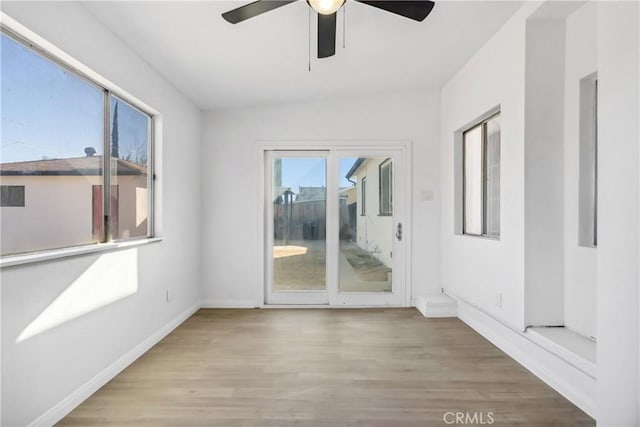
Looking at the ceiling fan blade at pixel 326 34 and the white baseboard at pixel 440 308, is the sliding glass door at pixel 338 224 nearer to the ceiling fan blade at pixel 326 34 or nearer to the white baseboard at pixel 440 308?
the white baseboard at pixel 440 308

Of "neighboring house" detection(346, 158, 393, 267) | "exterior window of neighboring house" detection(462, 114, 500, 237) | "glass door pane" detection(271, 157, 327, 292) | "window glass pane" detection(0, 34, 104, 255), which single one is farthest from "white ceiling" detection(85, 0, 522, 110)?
"neighboring house" detection(346, 158, 393, 267)

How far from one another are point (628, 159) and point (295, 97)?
10.4ft

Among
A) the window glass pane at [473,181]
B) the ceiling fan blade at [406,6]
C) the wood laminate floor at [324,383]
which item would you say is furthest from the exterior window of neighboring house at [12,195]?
the window glass pane at [473,181]

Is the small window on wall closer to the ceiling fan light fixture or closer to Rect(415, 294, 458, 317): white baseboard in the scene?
Rect(415, 294, 458, 317): white baseboard

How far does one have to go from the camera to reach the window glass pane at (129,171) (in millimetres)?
2623

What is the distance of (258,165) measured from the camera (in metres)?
→ 4.19

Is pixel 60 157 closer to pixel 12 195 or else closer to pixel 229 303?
pixel 12 195

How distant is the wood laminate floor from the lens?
6.40 ft

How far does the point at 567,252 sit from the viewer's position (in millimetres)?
2510

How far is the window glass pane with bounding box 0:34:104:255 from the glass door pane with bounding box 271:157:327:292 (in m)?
2.12

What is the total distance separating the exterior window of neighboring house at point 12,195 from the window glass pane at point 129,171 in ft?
2.51

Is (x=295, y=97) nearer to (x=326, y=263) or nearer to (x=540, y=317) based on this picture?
(x=326, y=263)

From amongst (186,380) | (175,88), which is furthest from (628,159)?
(175,88)

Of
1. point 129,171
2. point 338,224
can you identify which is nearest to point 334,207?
point 338,224
